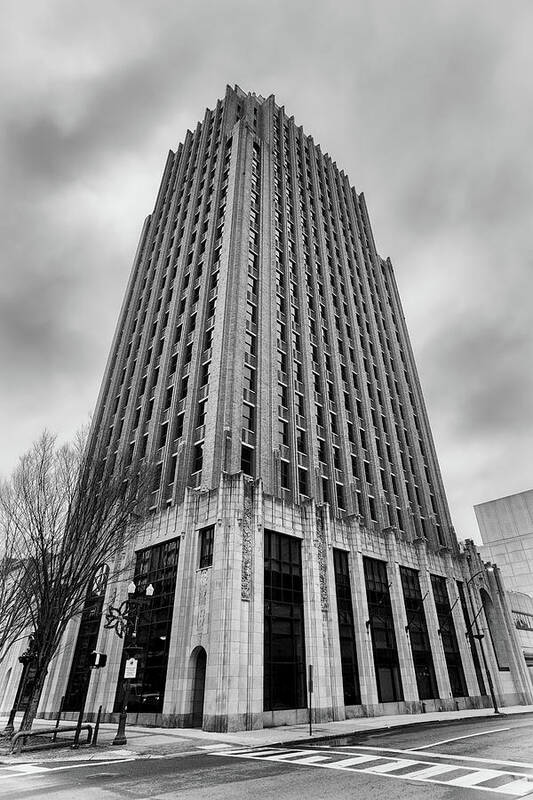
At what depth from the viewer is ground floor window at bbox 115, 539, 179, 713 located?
27.7m

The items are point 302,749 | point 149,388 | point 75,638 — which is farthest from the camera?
point 149,388

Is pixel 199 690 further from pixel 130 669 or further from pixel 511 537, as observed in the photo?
pixel 511 537

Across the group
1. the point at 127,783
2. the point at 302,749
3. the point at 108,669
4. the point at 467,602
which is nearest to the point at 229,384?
the point at 108,669

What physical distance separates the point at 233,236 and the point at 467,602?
41.7 m

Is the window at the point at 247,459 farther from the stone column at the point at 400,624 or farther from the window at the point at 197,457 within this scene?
the stone column at the point at 400,624

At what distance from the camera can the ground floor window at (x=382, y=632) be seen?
111 feet

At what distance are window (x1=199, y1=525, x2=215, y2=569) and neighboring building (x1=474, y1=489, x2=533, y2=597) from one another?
72807 mm

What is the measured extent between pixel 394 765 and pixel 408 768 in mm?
642

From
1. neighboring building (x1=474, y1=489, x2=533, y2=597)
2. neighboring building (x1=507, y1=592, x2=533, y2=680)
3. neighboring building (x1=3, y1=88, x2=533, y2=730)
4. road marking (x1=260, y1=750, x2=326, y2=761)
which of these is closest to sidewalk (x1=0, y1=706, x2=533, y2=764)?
neighboring building (x1=3, y1=88, x2=533, y2=730)

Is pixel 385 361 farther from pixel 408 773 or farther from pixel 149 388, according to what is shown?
pixel 408 773

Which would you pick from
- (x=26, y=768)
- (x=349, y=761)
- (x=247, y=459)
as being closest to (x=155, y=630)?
(x=247, y=459)

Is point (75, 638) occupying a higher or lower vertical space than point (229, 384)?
lower

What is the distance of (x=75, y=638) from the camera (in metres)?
34.7

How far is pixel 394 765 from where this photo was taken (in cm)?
1284
